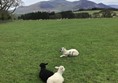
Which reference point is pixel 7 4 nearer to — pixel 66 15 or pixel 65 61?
pixel 66 15

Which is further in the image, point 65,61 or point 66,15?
point 66,15

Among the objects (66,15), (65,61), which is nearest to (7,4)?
(66,15)

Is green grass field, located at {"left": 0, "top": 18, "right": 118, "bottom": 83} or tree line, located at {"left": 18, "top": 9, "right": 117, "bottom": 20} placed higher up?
green grass field, located at {"left": 0, "top": 18, "right": 118, "bottom": 83}

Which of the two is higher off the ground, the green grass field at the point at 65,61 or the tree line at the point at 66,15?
the green grass field at the point at 65,61

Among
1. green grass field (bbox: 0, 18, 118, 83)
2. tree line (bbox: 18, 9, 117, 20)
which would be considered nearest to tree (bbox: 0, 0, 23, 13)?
tree line (bbox: 18, 9, 117, 20)

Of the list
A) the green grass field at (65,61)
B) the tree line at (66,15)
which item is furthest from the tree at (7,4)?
the green grass field at (65,61)

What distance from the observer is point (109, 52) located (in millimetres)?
10633

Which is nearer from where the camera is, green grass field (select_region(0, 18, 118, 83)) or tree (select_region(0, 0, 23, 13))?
green grass field (select_region(0, 18, 118, 83))

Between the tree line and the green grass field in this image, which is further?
the tree line

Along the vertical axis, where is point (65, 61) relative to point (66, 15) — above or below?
above

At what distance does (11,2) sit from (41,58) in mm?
31560

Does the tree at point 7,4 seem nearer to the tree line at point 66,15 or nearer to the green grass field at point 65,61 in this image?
the tree line at point 66,15

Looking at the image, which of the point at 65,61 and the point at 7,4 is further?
the point at 7,4

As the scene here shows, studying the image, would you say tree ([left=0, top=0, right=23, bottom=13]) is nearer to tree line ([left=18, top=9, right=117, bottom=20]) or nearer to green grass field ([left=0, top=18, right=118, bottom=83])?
tree line ([left=18, top=9, right=117, bottom=20])
